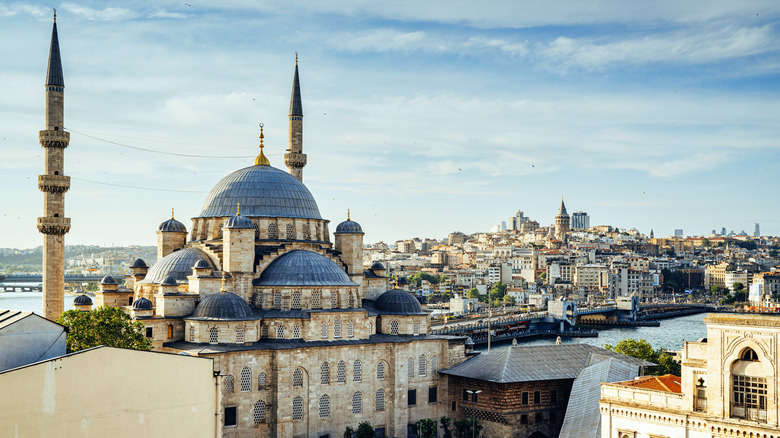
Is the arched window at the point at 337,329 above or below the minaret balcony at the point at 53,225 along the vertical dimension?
below

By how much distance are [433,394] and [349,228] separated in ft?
24.7

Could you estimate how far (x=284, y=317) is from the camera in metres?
26.8

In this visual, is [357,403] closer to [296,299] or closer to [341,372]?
[341,372]

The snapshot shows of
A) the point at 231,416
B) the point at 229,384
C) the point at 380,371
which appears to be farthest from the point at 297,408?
the point at 380,371

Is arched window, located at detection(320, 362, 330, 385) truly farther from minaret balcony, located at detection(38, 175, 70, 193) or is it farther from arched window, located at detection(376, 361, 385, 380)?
minaret balcony, located at detection(38, 175, 70, 193)

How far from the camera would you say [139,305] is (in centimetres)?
2634

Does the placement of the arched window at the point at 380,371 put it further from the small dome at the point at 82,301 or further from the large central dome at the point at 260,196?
the small dome at the point at 82,301

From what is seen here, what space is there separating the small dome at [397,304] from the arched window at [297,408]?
502 centimetres

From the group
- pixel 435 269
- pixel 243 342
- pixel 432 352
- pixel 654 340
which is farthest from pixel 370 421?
pixel 435 269

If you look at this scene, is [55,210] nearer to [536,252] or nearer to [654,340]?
[654,340]

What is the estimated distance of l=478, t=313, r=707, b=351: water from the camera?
72062mm

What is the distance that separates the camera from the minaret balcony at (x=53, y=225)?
1200 inches

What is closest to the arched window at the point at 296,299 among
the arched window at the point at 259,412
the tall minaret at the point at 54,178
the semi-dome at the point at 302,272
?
the semi-dome at the point at 302,272

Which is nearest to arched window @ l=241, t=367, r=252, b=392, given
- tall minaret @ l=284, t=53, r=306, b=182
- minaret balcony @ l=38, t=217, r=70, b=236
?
minaret balcony @ l=38, t=217, r=70, b=236
